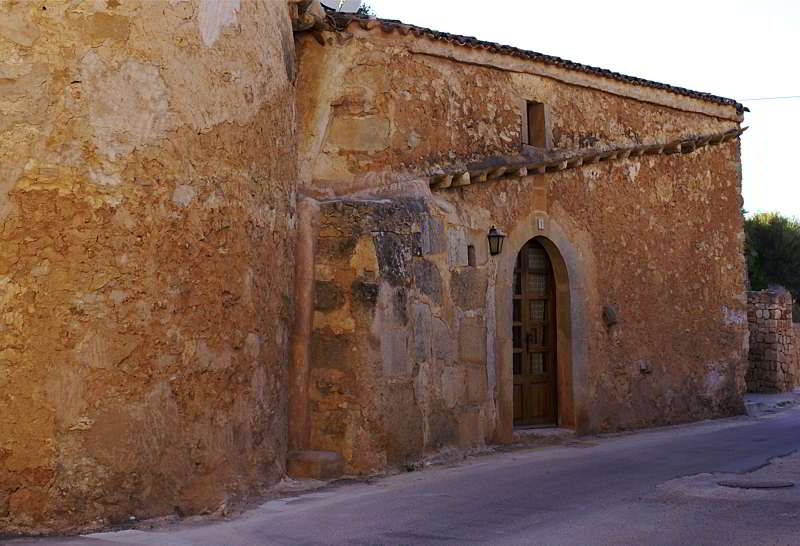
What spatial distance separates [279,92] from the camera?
8.65m

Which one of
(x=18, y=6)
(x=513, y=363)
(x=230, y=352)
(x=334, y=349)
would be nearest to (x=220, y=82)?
(x=18, y=6)

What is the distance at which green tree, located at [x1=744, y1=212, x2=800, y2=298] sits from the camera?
32.5 metres

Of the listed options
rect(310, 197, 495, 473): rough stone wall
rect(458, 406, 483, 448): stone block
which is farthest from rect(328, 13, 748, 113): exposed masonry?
rect(458, 406, 483, 448): stone block

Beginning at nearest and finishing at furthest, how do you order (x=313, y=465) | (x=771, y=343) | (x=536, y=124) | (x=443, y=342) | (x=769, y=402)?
(x=313, y=465) < (x=443, y=342) < (x=536, y=124) < (x=769, y=402) < (x=771, y=343)

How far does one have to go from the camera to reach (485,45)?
11.7 meters

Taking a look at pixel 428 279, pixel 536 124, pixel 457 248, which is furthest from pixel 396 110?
pixel 536 124

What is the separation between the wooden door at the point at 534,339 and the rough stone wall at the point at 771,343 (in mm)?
9235

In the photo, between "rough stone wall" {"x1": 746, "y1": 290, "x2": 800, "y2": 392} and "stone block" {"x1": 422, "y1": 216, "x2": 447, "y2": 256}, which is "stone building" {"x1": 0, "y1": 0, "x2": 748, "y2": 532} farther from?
"rough stone wall" {"x1": 746, "y1": 290, "x2": 800, "y2": 392}

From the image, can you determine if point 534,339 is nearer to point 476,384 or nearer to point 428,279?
point 476,384

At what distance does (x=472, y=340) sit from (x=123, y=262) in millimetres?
4993

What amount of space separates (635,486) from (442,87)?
498cm

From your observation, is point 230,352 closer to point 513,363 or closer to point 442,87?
point 442,87

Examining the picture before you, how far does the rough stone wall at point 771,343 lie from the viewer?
67.8 ft

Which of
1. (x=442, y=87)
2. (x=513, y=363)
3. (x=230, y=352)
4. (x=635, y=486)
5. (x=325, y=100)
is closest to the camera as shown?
(x=230, y=352)
